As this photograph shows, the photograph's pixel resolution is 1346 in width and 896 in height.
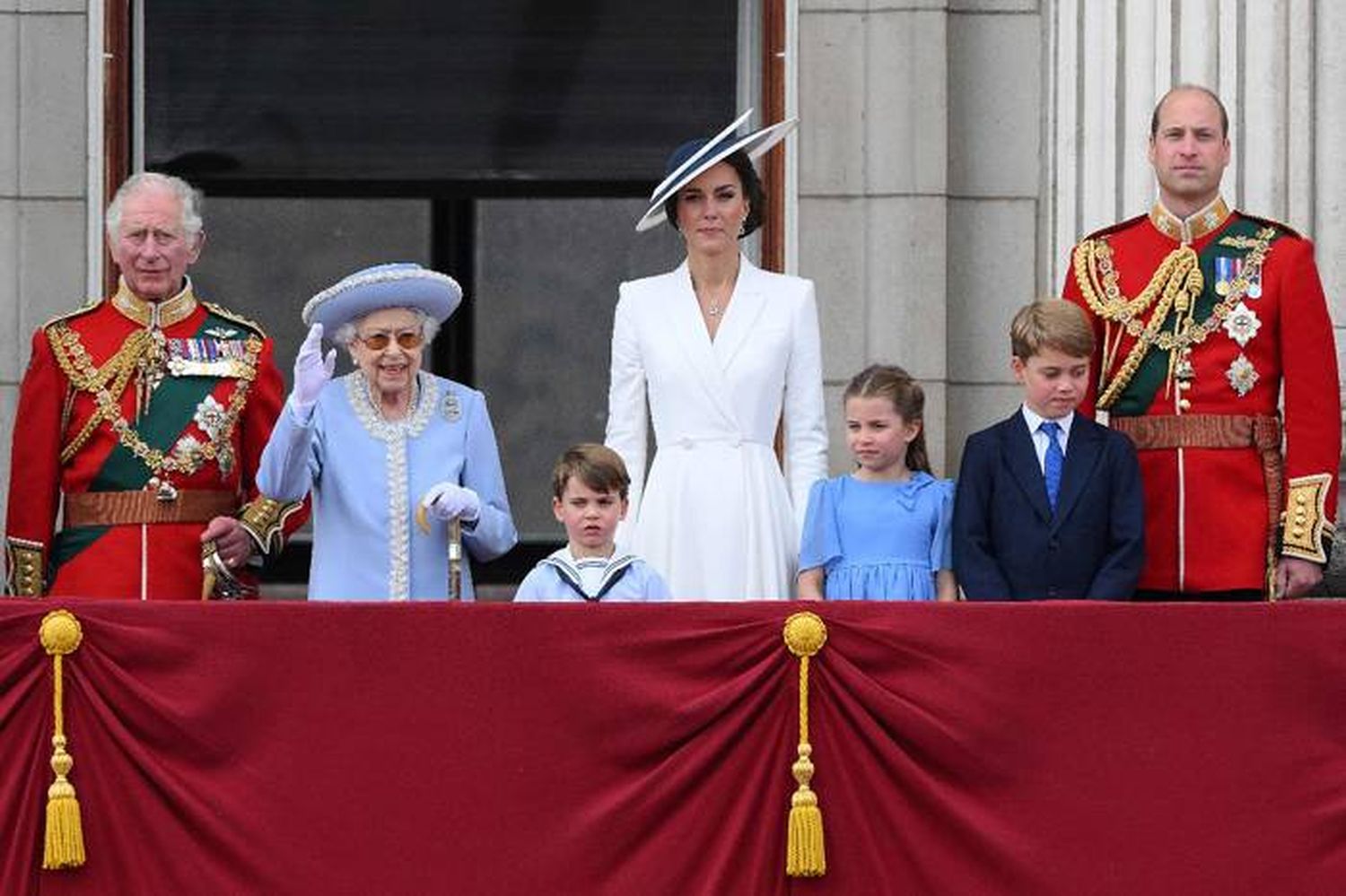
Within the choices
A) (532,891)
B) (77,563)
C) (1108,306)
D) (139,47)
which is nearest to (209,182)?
(139,47)

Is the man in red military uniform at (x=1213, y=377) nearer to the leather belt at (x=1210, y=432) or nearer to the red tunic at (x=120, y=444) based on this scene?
the leather belt at (x=1210, y=432)

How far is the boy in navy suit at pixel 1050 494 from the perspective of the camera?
815 centimetres

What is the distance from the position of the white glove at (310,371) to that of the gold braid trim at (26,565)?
2.98ft

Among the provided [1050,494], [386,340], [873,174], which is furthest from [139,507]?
[873,174]

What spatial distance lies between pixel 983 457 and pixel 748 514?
2.10ft

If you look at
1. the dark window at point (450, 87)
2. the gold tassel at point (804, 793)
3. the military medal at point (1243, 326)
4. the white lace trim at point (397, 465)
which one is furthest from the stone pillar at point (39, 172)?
the gold tassel at point (804, 793)

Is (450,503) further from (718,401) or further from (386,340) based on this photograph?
(718,401)

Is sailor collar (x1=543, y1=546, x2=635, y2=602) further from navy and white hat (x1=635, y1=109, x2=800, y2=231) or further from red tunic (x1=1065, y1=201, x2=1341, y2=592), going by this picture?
red tunic (x1=1065, y1=201, x2=1341, y2=592)

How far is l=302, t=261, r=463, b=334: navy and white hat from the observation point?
325 inches

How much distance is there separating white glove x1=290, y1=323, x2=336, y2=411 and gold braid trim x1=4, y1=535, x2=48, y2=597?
91cm

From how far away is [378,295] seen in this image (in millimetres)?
8266

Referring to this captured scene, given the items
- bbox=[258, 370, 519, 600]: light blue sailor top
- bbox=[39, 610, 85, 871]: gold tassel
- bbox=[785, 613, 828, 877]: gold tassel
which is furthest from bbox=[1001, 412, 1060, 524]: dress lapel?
bbox=[39, 610, 85, 871]: gold tassel

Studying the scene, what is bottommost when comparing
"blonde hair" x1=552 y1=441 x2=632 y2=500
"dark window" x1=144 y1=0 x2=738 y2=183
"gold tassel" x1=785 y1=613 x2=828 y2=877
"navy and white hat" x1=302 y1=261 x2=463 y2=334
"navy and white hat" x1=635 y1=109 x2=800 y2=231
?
"gold tassel" x1=785 y1=613 x2=828 y2=877

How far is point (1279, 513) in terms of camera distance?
8453 mm
